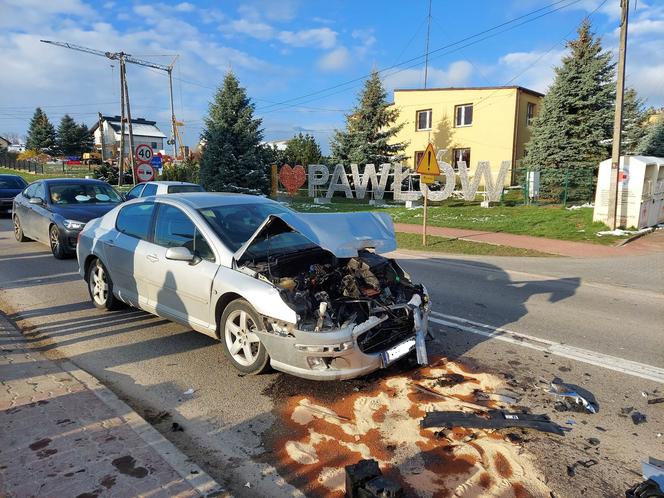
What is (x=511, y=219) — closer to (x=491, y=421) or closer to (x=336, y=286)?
(x=336, y=286)

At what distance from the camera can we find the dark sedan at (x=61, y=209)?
400 inches

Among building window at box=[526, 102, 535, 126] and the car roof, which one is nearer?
the car roof

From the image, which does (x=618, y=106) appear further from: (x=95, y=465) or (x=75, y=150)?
(x=75, y=150)

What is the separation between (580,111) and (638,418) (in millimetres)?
25290

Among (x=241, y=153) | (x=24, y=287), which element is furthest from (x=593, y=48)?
(x=24, y=287)

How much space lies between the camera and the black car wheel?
10.1m

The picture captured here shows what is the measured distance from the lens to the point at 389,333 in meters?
4.40

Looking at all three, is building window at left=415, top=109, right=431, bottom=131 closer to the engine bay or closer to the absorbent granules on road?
the engine bay

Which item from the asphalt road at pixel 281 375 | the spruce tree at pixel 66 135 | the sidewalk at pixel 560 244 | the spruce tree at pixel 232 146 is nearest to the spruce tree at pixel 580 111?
the sidewalk at pixel 560 244

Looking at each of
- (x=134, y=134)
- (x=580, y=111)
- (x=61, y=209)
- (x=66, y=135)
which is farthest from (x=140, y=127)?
(x=61, y=209)

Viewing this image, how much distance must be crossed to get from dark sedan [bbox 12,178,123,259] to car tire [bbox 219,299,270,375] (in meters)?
7.04

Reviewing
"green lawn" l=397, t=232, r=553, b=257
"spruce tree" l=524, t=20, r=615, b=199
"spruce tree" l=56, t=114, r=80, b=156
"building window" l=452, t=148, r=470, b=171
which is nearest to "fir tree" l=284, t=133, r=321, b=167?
"building window" l=452, t=148, r=470, b=171

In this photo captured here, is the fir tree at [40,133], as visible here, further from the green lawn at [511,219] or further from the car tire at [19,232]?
the car tire at [19,232]

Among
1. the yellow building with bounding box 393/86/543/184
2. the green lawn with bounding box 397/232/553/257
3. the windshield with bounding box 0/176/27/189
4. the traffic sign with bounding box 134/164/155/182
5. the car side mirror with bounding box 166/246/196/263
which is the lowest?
the green lawn with bounding box 397/232/553/257
